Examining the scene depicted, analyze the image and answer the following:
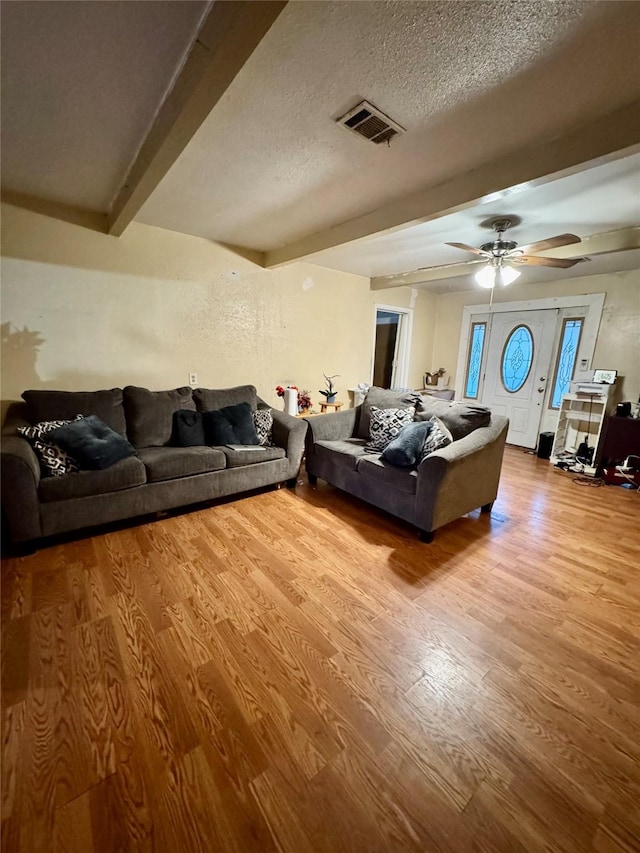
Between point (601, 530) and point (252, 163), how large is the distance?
140 inches

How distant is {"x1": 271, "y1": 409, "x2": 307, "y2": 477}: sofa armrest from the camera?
10.6 ft

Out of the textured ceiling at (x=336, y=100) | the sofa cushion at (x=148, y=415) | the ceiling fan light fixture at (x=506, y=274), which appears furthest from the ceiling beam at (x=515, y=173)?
the sofa cushion at (x=148, y=415)

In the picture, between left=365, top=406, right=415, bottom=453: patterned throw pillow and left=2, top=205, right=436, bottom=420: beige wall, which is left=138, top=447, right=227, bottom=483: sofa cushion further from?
left=365, top=406, right=415, bottom=453: patterned throw pillow

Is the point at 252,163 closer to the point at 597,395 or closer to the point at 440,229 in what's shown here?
the point at 440,229

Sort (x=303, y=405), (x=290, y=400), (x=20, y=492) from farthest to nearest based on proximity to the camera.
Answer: (x=303, y=405) → (x=290, y=400) → (x=20, y=492)

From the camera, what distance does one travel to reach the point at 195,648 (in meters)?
1.52

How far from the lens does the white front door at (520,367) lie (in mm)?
4797

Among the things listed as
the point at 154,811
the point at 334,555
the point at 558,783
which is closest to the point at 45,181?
the point at 334,555

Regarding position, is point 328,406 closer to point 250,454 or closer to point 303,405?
point 303,405

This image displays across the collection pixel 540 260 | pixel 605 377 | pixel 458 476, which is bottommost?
pixel 458 476

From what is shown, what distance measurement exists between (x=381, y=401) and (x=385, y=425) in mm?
417

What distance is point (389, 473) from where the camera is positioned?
2.61 meters

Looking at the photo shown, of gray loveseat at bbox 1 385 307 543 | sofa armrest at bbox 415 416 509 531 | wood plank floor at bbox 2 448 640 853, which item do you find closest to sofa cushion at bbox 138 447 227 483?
gray loveseat at bbox 1 385 307 543

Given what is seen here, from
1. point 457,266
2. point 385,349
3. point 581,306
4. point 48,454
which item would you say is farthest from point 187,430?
point 581,306
